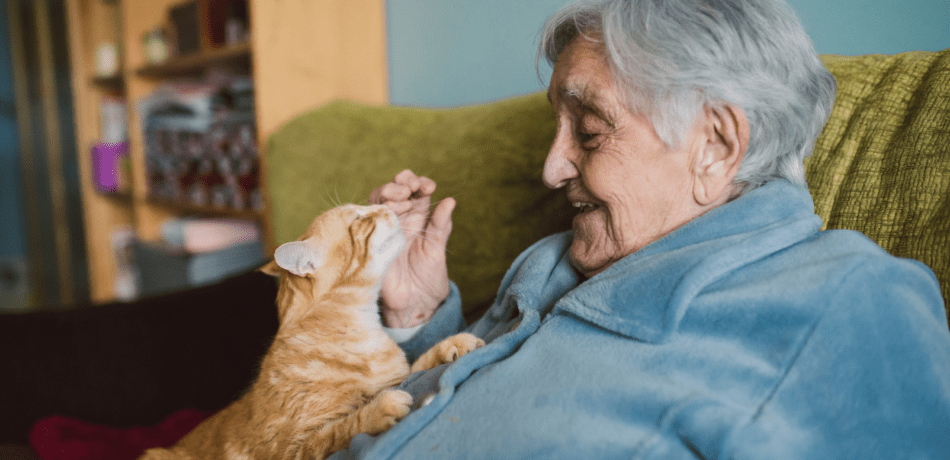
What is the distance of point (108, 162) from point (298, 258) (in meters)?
2.77

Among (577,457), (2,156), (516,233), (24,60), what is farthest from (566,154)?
(2,156)

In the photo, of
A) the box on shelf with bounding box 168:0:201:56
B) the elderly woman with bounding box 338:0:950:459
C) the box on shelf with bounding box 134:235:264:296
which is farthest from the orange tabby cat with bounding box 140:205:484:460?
the box on shelf with bounding box 168:0:201:56

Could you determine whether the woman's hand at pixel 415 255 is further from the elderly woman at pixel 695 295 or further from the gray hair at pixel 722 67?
the gray hair at pixel 722 67

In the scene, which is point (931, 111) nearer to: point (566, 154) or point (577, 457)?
point (566, 154)

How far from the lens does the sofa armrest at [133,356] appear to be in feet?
3.76

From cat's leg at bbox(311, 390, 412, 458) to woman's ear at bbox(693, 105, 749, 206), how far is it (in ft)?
1.64

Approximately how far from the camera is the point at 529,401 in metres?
0.57

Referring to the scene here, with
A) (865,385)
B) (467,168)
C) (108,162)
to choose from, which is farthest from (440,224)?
(108,162)

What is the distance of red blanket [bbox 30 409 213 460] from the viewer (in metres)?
0.99

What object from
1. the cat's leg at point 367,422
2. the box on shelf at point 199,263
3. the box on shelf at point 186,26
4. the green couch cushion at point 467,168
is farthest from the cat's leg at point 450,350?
the box on shelf at point 186,26

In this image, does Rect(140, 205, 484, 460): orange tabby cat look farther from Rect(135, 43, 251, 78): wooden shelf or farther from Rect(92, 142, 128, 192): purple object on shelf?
Rect(92, 142, 128, 192): purple object on shelf

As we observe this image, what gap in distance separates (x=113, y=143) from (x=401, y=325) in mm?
2828

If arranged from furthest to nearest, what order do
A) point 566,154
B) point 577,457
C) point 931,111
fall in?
point 566,154, point 931,111, point 577,457

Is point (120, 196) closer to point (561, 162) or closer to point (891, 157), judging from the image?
point (561, 162)
